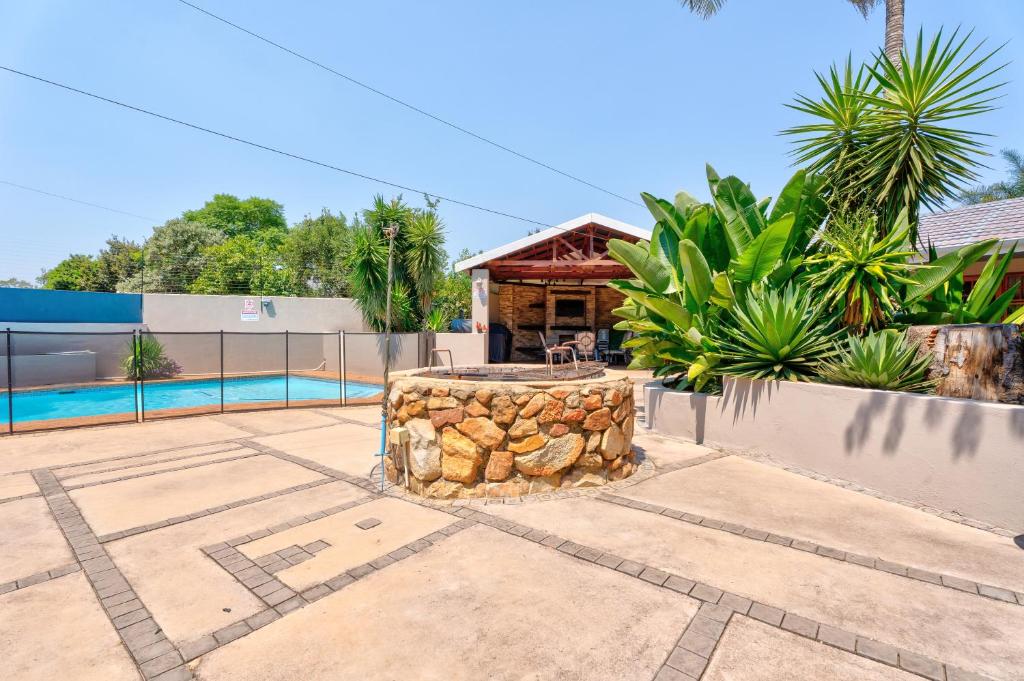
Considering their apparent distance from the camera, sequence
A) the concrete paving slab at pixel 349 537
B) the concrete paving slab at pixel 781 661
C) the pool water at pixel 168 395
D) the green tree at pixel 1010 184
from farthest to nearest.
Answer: the green tree at pixel 1010 184, the pool water at pixel 168 395, the concrete paving slab at pixel 349 537, the concrete paving slab at pixel 781 661

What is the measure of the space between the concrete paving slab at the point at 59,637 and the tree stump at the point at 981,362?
612 cm

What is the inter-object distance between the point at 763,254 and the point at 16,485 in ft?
28.3

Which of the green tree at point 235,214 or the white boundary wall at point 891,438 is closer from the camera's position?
the white boundary wall at point 891,438

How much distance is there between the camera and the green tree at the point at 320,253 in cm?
2831

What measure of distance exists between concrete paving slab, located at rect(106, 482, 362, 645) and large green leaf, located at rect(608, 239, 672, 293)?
193 inches

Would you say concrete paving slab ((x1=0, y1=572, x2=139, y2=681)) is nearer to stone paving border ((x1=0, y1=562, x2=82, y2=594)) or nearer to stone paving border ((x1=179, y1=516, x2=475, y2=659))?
stone paving border ((x1=0, y1=562, x2=82, y2=594))

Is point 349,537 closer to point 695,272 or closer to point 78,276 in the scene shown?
point 695,272

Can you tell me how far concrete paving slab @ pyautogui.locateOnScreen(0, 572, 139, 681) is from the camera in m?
→ 2.17

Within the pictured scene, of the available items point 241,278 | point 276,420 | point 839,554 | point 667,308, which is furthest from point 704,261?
point 241,278

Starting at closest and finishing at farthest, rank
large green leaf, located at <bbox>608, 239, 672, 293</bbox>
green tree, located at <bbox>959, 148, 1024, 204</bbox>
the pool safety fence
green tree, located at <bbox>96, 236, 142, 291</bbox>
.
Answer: large green leaf, located at <bbox>608, 239, 672, 293</bbox>
the pool safety fence
green tree, located at <bbox>959, 148, 1024, 204</bbox>
green tree, located at <bbox>96, 236, 142, 291</bbox>

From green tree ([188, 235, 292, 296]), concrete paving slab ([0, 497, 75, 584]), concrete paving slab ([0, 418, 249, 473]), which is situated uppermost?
green tree ([188, 235, 292, 296])

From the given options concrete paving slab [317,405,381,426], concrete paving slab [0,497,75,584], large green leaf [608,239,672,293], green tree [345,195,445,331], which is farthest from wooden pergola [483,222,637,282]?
concrete paving slab [0,497,75,584]

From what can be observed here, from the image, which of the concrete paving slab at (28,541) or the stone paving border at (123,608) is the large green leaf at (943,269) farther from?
the concrete paving slab at (28,541)

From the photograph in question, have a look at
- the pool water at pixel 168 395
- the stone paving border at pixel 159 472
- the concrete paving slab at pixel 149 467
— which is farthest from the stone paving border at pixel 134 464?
the pool water at pixel 168 395
